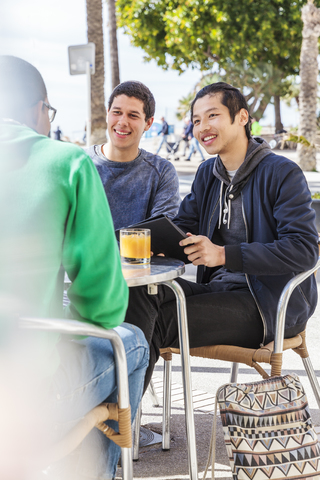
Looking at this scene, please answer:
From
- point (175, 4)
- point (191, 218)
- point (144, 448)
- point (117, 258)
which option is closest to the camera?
point (117, 258)

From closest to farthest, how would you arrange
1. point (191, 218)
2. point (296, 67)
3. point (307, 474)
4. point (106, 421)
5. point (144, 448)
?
point (106, 421), point (307, 474), point (144, 448), point (191, 218), point (296, 67)

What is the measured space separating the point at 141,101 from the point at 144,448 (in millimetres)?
1744

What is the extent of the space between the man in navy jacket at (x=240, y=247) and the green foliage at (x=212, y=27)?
2007 cm

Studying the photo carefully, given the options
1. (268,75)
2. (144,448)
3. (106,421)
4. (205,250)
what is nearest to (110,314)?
(106,421)

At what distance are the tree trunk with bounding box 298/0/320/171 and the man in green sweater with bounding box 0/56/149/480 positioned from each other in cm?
1243

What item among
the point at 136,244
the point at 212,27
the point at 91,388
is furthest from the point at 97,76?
the point at 91,388

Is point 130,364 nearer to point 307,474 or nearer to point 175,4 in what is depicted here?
point 307,474

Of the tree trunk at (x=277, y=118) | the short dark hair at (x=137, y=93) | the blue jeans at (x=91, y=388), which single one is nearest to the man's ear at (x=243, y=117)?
the short dark hair at (x=137, y=93)

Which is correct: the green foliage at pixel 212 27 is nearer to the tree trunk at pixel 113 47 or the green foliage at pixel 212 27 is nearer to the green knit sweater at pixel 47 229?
the tree trunk at pixel 113 47

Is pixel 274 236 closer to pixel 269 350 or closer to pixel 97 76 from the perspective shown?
pixel 269 350

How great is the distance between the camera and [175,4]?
22453 mm

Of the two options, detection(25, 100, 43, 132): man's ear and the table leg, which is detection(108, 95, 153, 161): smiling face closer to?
the table leg

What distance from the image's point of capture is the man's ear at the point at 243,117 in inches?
106

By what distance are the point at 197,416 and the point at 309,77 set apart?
12.0 metres
